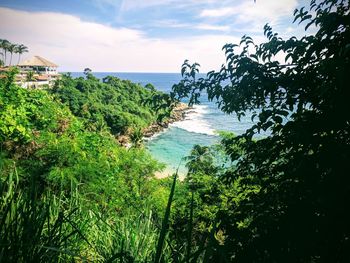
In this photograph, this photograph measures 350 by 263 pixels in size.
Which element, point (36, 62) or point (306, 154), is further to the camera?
point (36, 62)

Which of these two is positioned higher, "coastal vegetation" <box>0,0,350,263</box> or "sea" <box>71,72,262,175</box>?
"coastal vegetation" <box>0,0,350,263</box>

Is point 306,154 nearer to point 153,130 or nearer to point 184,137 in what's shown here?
point 184,137

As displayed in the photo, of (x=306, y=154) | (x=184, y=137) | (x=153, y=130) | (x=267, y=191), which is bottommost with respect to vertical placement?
(x=184, y=137)

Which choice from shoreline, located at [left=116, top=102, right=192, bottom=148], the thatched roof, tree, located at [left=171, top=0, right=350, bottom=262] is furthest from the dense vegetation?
the thatched roof

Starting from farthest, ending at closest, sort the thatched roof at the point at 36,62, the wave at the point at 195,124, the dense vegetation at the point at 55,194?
1. the thatched roof at the point at 36,62
2. the wave at the point at 195,124
3. the dense vegetation at the point at 55,194

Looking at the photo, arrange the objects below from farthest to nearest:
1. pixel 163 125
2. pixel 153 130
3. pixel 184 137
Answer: pixel 163 125 → pixel 153 130 → pixel 184 137

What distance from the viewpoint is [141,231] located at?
10.2 feet

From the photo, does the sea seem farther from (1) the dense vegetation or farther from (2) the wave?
(1) the dense vegetation

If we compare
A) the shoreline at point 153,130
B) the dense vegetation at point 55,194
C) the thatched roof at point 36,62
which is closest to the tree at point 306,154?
the dense vegetation at point 55,194

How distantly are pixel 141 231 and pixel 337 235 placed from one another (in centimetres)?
206

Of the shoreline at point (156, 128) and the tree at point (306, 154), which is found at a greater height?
the tree at point (306, 154)

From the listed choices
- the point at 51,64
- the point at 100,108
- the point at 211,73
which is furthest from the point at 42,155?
the point at 51,64

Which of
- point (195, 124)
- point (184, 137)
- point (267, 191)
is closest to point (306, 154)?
point (267, 191)

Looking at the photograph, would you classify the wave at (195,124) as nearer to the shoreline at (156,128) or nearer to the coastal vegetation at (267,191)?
the shoreline at (156,128)
